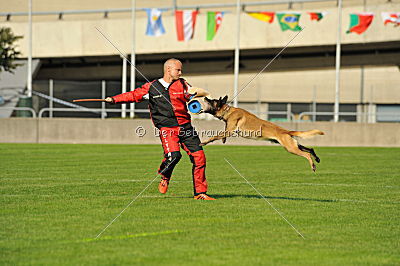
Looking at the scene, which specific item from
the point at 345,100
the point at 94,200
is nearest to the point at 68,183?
the point at 94,200

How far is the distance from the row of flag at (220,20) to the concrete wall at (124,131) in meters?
8.77

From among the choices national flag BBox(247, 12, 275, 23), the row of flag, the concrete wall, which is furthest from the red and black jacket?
national flag BBox(247, 12, 275, 23)

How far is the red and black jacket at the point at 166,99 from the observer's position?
35.5ft

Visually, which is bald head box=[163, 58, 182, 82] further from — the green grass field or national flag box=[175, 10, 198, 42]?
national flag box=[175, 10, 198, 42]

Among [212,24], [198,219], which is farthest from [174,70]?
[212,24]

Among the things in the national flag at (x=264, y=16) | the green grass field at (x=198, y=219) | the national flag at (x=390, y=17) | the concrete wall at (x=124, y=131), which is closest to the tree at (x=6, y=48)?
the concrete wall at (x=124, y=131)

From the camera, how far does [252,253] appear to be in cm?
702

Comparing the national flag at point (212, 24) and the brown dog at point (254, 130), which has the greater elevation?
the national flag at point (212, 24)

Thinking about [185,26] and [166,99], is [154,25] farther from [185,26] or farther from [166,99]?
[166,99]

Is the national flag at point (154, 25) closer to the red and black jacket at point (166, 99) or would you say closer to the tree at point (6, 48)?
the tree at point (6, 48)

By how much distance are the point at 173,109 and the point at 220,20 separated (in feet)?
102

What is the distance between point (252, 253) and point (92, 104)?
30.7 m

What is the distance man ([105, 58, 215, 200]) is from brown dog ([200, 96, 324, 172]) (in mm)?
428

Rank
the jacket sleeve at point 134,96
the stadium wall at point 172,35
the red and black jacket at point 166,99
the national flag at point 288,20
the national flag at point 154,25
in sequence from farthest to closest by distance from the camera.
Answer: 1. the stadium wall at point 172,35
2. the national flag at point 154,25
3. the national flag at point 288,20
4. the jacket sleeve at point 134,96
5. the red and black jacket at point 166,99
